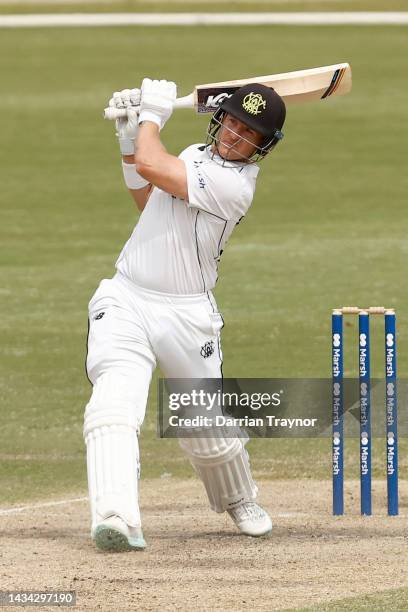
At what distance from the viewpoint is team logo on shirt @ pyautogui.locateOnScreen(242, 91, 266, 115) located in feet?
20.0

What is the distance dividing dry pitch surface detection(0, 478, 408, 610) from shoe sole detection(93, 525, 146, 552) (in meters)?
0.15

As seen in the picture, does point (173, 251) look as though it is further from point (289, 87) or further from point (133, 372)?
point (289, 87)

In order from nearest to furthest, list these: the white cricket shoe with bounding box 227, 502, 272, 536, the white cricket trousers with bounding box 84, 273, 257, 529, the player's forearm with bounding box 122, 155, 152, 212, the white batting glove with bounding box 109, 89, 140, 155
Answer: the white cricket trousers with bounding box 84, 273, 257, 529 < the white batting glove with bounding box 109, 89, 140, 155 < the player's forearm with bounding box 122, 155, 152, 212 < the white cricket shoe with bounding box 227, 502, 272, 536

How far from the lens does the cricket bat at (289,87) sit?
6.53 m

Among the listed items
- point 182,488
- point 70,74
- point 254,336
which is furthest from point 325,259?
point 70,74

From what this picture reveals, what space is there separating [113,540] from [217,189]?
1.54 meters

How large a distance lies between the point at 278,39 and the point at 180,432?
21.1 m

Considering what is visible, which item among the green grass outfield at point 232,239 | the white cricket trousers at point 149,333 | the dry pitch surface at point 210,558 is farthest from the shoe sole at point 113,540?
the green grass outfield at point 232,239

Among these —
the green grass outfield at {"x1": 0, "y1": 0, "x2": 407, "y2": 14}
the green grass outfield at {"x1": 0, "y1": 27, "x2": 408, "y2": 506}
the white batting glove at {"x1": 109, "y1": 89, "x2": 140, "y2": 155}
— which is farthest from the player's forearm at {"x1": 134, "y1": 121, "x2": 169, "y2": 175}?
the green grass outfield at {"x1": 0, "y1": 0, "x2": 407, "y2": 14}

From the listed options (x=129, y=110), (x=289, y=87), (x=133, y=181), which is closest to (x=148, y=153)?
(x=129, y=110)

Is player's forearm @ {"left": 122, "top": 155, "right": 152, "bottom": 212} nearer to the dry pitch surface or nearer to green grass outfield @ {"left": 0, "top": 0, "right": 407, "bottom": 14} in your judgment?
the dry pitch surface

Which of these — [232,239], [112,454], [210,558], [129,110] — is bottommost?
[210,558]

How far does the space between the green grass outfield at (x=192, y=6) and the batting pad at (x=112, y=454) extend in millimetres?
25459

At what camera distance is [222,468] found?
6496 mm
